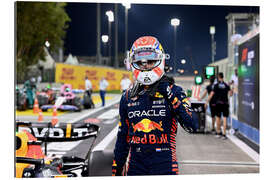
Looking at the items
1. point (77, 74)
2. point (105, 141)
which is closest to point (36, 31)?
point (77, 74)

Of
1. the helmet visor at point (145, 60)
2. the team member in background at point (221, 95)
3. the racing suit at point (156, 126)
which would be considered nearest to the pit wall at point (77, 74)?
the team member in background at point (221, 95)

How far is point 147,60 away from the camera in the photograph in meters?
2.24

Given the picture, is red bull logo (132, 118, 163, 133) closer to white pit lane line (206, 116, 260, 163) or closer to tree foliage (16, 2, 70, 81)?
white pit lane line (206, 116, 260, 163)

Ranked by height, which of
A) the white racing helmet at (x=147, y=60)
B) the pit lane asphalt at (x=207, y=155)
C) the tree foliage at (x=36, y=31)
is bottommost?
the pit lane asphalt at (x=207, y=155)

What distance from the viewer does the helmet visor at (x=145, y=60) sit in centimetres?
221

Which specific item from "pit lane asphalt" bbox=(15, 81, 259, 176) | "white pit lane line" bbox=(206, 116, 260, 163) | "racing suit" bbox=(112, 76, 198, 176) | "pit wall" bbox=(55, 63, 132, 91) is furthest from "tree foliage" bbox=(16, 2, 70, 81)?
"racing suit" bbox=(112, 76, 198, 176)

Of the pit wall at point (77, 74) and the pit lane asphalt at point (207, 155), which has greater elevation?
the pit wall at point (77, 74)

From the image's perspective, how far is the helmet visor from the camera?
221 centimetres

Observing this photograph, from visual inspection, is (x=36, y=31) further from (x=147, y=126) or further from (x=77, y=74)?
(x=147, y=126)

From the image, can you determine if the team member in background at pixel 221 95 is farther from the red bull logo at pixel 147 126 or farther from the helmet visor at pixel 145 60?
the red bull logo at pixel 147 126

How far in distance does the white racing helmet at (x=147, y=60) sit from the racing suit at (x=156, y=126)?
9 centimetres

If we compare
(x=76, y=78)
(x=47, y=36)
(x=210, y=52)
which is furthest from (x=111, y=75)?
(x=210, y=52)

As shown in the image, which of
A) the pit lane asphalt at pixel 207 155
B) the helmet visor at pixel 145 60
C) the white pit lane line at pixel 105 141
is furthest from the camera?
the white pit lane line at pixel 105 141
